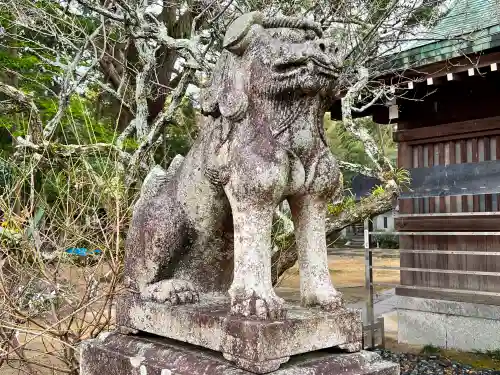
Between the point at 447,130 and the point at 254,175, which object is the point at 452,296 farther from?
the point at 254,175

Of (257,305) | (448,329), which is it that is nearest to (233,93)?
(257,305)

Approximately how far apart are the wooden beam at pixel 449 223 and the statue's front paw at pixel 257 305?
555 cm

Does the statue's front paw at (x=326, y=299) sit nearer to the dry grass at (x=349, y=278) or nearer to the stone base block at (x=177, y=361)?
the stone base block at (x=177, y=361)

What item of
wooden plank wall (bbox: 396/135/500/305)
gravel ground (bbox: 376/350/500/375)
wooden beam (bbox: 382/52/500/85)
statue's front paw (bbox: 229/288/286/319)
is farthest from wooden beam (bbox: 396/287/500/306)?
statue's front paw (bbox: 229/288/286/319)

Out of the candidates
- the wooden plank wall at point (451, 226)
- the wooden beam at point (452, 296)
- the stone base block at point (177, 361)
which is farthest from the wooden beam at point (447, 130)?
the stone base block at point (177, 361)

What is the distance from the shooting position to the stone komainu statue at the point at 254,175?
2203 mm

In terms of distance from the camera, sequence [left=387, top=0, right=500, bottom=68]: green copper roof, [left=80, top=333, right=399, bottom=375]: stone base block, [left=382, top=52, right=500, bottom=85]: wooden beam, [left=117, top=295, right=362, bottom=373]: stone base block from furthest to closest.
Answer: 1. [left=387, top=0, right=500, bottom=68]: green copper roof
2. [left=382, top=52, right=500, bottom=85]: wooden beam
3. [left=80, top=333, right=399, bottom=375]: stone base block
4. [left=117, top=295, right=362, bottom=373]: stone base block

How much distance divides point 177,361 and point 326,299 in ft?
2.48

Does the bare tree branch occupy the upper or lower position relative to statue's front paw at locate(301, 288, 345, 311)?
upper

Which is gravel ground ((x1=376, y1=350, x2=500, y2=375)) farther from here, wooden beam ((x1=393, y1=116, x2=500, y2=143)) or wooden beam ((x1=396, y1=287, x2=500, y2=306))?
wooden beam ((x1=393, y1=116, x2=500, y2=143))

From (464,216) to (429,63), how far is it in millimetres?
2230

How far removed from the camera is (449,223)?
23.8 ft

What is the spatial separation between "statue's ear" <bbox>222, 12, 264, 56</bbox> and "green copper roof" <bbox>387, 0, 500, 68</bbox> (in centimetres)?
448

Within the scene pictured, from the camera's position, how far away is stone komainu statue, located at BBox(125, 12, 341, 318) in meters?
2.20
